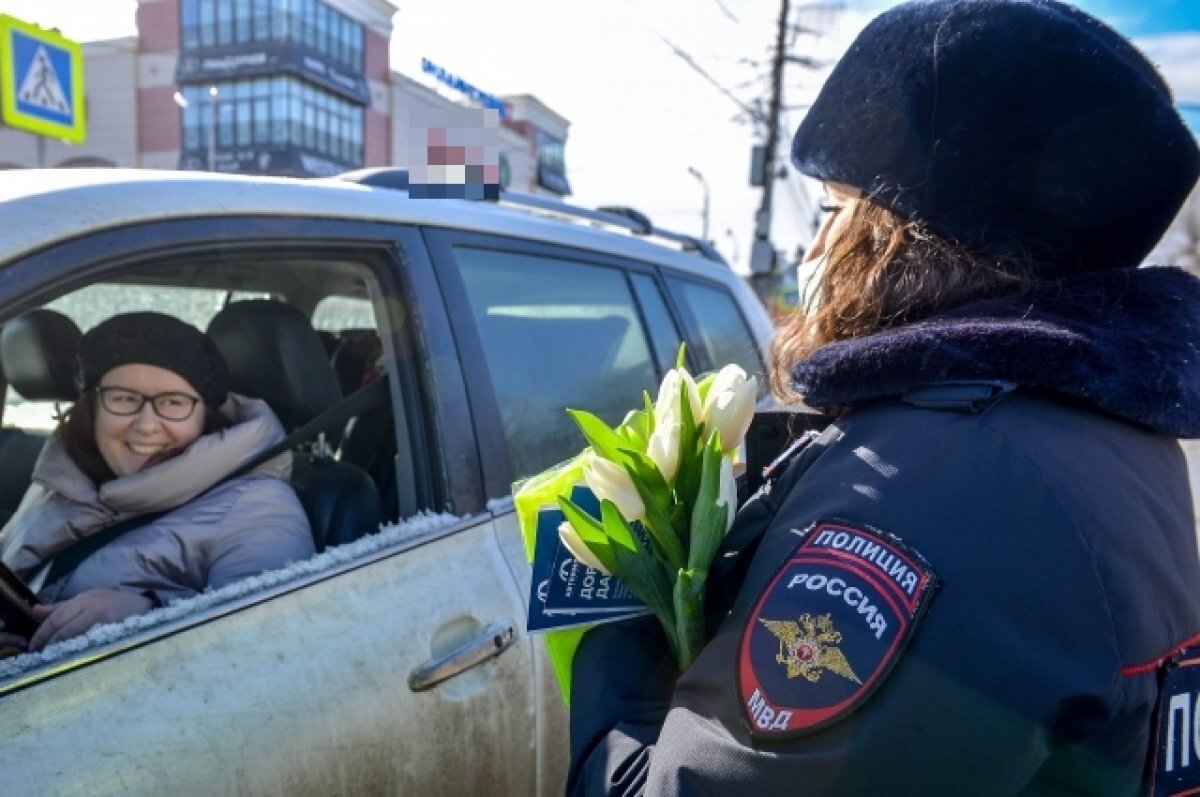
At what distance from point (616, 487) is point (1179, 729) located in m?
0.61

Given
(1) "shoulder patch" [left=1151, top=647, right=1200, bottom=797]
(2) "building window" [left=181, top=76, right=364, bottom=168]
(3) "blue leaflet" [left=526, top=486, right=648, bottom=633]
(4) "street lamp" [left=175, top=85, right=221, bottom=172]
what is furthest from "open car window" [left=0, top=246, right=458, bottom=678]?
(2) "building window" [left=181, top=76, right=364, bottom=168]

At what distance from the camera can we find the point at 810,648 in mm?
819

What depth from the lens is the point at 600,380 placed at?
96.5 inches

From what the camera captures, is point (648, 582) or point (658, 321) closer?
point (648, 582)

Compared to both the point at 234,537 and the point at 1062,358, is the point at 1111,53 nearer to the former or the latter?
the point at 1062,358

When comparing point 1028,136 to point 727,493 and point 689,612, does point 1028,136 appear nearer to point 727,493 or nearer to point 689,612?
point 727,493

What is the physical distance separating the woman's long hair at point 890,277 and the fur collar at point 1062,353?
Answer: 0.04 metres

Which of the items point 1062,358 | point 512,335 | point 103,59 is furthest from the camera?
point 103,59

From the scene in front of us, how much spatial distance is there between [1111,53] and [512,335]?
4.56 feet

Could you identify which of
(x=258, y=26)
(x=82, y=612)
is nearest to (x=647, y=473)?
(x=82, y=612)

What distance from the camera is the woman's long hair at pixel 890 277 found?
101 cm

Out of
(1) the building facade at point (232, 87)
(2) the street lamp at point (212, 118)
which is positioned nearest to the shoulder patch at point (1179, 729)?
(1) the building facade at point (232, 87)

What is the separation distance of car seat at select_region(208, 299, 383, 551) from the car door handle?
611 mm

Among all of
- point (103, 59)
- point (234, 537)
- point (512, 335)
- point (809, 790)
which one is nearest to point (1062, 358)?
point (809, 790)
